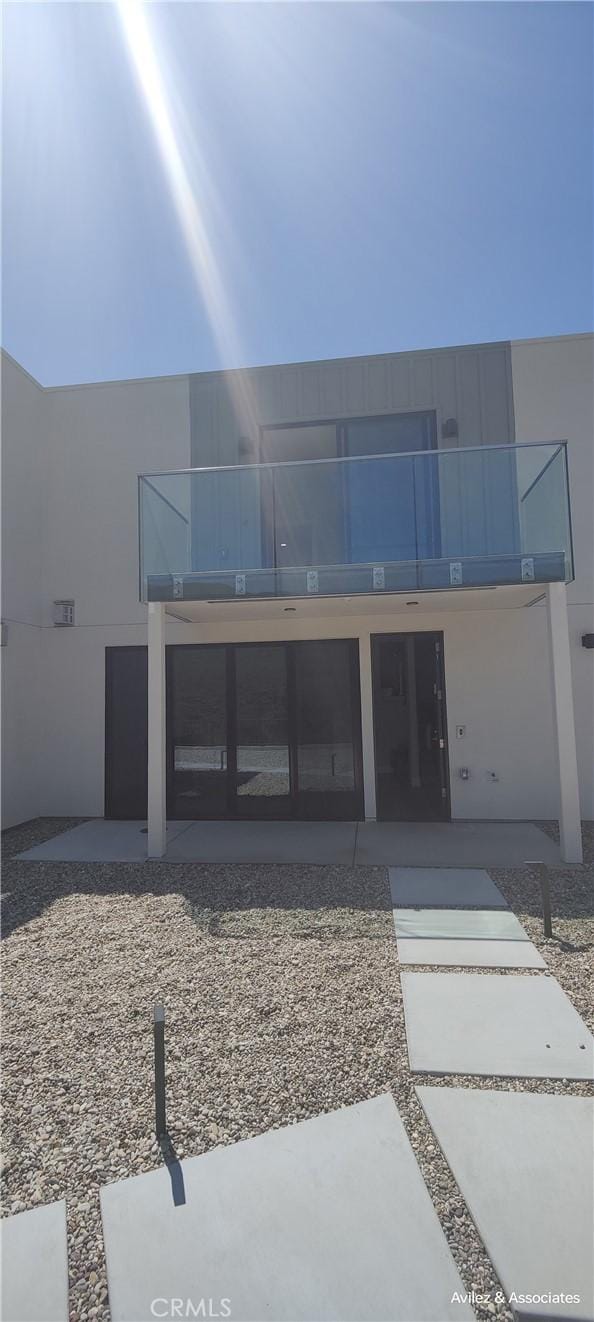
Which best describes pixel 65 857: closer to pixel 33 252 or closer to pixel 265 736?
pixel 265 736

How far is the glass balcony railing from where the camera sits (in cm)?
619

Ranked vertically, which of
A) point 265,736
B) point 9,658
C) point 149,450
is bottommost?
point 265,736

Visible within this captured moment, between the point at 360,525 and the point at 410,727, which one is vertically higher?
the point at 360,525

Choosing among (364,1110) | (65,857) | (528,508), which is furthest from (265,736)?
(364,1110)

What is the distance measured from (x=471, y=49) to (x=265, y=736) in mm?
7146

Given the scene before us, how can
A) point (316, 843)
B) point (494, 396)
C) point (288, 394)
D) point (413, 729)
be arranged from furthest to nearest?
point (288, 394)
point (494, 396)
point (413, 729)
point (316, 843)

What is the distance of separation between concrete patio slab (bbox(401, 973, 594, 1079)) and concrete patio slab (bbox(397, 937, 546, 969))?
0.15 meters

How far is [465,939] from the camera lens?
4211 mm

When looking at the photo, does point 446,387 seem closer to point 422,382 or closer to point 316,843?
point 422,382

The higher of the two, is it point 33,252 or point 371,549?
point 33,252

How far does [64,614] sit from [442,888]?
6.24 m

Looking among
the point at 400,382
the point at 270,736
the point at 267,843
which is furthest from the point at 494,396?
the point at 267,843

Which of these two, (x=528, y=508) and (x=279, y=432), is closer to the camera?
(x=528, y=508)

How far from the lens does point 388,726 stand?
787 cm
